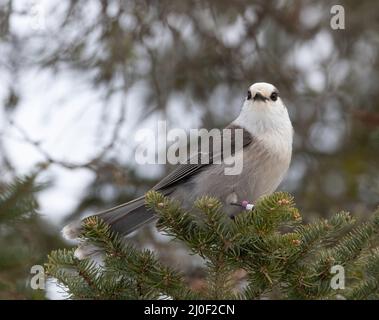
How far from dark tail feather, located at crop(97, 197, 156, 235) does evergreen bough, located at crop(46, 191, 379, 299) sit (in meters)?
0.75

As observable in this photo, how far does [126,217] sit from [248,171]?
86 centimetres

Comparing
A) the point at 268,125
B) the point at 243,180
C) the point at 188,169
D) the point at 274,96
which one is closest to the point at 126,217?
the point at 188,169

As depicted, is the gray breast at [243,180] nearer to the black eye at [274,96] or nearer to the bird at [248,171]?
the bird at [248,171]

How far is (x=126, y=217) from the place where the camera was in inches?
152

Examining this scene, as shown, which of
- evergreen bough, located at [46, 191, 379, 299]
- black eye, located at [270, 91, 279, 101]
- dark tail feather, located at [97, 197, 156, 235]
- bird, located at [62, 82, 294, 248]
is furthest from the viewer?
black eye, located at [270, 91, 279, 101]

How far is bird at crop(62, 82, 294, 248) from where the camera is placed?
4.09 meters

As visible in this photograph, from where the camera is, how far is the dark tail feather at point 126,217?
3.82 meters

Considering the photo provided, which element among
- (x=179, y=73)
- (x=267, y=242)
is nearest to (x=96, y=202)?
(x=179, y=73)

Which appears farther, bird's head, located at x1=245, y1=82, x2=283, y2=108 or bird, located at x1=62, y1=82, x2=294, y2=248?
bird's head, located at x1=245, y1=82, x2=283, y2=108

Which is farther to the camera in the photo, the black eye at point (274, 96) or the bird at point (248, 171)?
the black eye at point (274, 96)

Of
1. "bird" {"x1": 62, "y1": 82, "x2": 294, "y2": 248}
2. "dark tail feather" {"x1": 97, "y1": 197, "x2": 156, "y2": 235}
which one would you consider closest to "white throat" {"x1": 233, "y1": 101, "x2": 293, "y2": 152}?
"bird" {"x1": 62, "y1": 82, "x2": 294, "y2": 248}

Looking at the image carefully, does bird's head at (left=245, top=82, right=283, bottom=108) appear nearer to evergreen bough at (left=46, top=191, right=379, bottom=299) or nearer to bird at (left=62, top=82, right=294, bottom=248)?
bird at (left=62, top=82, right=294, bottom=248)

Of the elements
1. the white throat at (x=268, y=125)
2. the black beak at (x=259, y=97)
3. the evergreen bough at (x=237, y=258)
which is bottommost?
the evergreen bough at (x=237, y=258)

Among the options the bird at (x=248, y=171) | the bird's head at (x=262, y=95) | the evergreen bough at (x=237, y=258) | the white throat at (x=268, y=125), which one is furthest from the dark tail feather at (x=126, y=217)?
the bird's head at (x=262, y=95)
